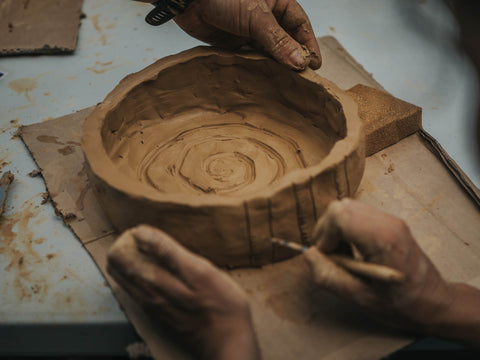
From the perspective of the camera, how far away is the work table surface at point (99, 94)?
190 centimetres

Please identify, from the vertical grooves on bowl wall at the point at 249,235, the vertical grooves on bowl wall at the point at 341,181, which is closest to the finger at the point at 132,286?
the vertical grooves on bowl wall at the point at 249,235

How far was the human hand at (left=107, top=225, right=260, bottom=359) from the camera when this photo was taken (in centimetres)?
148

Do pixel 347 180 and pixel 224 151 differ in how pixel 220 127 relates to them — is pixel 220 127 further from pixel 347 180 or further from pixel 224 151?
pixel 347 180

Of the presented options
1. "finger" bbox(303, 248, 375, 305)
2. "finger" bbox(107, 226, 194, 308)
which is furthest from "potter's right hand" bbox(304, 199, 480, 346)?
"finger" bbox(107, 226, 194, 308)

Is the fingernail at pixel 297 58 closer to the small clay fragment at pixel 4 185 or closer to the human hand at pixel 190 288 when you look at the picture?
the human hand at pixel 190 288

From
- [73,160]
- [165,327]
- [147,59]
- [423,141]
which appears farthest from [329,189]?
[147,59]

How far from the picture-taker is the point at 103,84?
3.02 m

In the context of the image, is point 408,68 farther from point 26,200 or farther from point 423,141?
point 26,200

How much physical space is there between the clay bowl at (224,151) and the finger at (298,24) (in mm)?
177

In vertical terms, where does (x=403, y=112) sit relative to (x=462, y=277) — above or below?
above

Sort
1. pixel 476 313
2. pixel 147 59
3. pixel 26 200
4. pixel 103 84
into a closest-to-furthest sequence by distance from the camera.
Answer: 1. pixel 476 313
2. pixel 26 200
3. pixel 103 84
4. pixel 147 59

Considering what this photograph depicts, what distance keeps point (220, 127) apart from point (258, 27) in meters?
0.55

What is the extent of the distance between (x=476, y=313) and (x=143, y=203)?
1.21 metres

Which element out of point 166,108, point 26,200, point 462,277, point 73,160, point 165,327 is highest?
point 462,277
